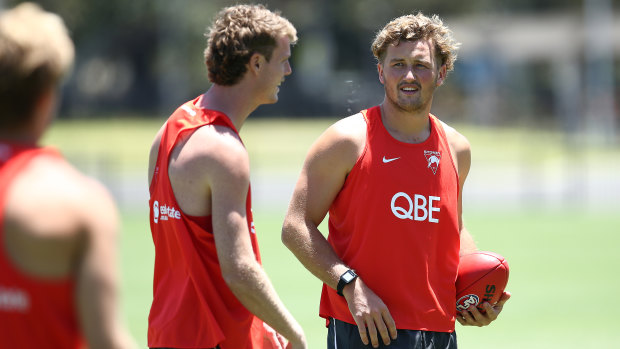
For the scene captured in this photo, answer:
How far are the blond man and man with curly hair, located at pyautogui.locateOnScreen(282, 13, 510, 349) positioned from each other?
1905 millimetres

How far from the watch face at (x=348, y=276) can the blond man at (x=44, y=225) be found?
71.2 inches

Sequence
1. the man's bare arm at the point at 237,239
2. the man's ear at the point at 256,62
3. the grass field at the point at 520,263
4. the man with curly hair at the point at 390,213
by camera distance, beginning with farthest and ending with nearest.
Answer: the grass field at the point at 520,263, the man with curly hair at the point at 390,213, the man's ear at the point at 256,62, the man's bare arm at the point at 237,239

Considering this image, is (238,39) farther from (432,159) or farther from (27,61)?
(27,61)

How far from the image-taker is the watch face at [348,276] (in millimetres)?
4340

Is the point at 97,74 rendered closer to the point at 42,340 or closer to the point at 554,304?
the point at 554,304

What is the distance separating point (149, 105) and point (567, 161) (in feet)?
110

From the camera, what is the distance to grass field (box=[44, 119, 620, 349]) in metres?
10.2

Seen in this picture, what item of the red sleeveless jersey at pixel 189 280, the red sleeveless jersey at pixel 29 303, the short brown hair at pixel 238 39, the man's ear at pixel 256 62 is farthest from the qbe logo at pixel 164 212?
the red sleeveless jersey at pixel 29 303

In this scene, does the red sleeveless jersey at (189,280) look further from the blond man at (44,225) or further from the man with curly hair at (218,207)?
the blond man at (44,225)

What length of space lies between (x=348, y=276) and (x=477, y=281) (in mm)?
816

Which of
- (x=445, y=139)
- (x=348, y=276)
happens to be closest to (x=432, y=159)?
(x=445, y=139)

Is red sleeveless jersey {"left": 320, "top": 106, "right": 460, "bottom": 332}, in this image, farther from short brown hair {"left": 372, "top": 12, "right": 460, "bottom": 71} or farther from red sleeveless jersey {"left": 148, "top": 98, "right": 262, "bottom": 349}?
red sleeveless jersey {"left": 148, "top": 98, "right": 262, "bottom": 349}

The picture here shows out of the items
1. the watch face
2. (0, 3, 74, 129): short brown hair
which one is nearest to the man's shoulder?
(0, 3, 74, 129): short brown hair

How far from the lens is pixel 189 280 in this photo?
3.89 meters
